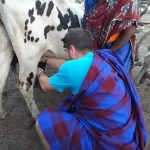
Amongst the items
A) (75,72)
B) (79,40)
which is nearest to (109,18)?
(79,40)

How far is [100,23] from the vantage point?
3.07m

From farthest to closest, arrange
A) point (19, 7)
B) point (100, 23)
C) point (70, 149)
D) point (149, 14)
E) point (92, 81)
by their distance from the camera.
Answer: point (149, 14), point (100, 23), point (19, 7), point (70, 149), point (92, 81)

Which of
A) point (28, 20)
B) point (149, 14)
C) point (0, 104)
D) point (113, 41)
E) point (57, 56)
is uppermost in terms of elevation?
point (28, 20)

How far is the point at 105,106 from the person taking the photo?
2.00m

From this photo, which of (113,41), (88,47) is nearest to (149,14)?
(113,41)

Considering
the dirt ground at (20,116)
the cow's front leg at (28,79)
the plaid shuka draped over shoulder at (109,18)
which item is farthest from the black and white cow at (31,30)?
the plaid shuka draped over shoulder at (109,18)

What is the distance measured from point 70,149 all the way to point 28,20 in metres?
1.38

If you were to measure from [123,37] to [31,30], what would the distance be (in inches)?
35.8

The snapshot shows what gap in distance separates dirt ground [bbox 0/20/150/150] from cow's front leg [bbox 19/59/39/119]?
170 mm

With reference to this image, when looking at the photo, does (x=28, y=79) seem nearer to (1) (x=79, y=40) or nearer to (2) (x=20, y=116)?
(2) (x=20, y=116)

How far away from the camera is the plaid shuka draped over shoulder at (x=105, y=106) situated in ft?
6.48

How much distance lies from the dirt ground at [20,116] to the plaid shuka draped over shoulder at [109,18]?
1029 millimetres

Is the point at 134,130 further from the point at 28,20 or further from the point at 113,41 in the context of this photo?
the point at 28,20

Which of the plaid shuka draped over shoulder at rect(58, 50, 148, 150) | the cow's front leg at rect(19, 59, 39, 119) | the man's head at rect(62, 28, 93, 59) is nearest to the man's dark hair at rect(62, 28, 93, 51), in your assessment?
the man's head at rect(62, 28, 93, 59)
